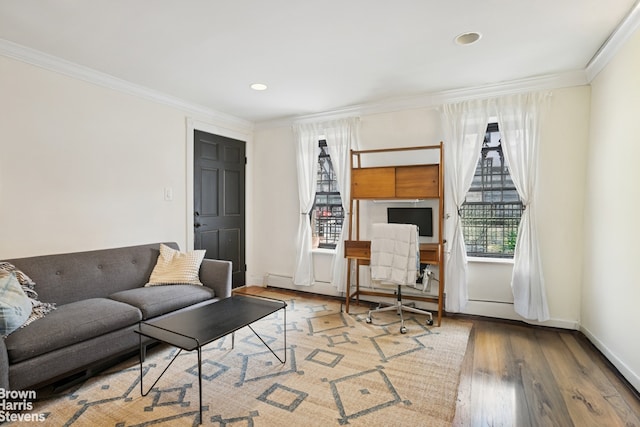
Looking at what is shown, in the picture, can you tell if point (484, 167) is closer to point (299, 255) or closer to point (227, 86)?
point (299, 255)

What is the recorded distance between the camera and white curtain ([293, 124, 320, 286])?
4441 millimetres

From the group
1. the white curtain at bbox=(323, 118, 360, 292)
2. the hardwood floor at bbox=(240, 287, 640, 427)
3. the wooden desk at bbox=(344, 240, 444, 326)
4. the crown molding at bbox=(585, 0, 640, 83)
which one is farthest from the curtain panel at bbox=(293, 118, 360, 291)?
the crown molding at bbox=(585, 0, 640, 83)

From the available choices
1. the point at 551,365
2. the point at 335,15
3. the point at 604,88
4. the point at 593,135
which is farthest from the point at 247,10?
the point at 551,365

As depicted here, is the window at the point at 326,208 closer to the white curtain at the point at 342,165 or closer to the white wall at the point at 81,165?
the white curtain at the point at 342,165

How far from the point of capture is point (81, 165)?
2984mm

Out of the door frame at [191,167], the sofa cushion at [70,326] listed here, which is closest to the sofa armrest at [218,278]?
the sofa cushion at [70,326]

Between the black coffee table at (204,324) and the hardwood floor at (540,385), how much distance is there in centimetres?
139

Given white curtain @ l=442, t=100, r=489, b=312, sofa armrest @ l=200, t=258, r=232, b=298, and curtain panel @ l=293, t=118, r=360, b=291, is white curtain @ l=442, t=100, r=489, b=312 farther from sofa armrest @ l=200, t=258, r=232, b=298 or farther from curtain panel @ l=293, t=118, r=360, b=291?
sofa armrest @ l=200, t=258, r=232, b=298

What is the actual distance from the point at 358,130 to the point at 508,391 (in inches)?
120

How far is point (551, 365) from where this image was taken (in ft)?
8.22

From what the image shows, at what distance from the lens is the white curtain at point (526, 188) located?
317cm

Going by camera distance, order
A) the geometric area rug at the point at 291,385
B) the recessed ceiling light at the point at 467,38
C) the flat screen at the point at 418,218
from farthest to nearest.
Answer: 1. the flat screen at the point at 418,218
2. the recessed ceiling light at the point at 467,38
3. the geometric area rug at the point at 291,385

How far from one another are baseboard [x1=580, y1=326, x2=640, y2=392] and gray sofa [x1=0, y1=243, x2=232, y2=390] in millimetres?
3148

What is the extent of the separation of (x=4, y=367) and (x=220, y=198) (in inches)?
113
